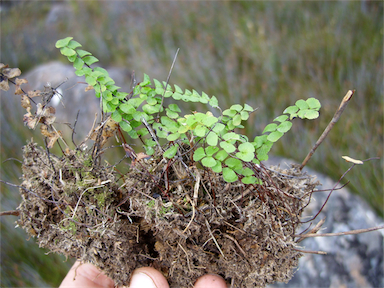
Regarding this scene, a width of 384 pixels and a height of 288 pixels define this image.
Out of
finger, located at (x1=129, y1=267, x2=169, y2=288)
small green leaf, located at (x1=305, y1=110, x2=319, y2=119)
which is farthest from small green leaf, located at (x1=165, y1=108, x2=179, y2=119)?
finger, located at (x1=129, y1=267, x2=169, y2=288)

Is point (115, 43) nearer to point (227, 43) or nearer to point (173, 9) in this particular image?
point (173, 9)

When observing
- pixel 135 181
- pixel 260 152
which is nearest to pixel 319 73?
pixel 260 152

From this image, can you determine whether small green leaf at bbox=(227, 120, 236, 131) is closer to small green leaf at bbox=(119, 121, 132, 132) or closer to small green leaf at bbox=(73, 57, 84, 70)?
small green leaf at bbox=(119, 121, 132, 132)

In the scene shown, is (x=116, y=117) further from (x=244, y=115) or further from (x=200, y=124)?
(x=244, y=115)

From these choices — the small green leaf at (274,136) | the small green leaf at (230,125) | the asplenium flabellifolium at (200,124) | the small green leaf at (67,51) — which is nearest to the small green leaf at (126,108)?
the asplenium flabellifolium at (200,124)

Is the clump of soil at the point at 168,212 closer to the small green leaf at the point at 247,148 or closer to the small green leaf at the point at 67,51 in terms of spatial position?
the small green leaf at the point at 247,148

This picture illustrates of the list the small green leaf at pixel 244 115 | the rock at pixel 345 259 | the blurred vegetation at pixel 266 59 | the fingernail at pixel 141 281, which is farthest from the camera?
the blurred vegetation at pixel 266 59
